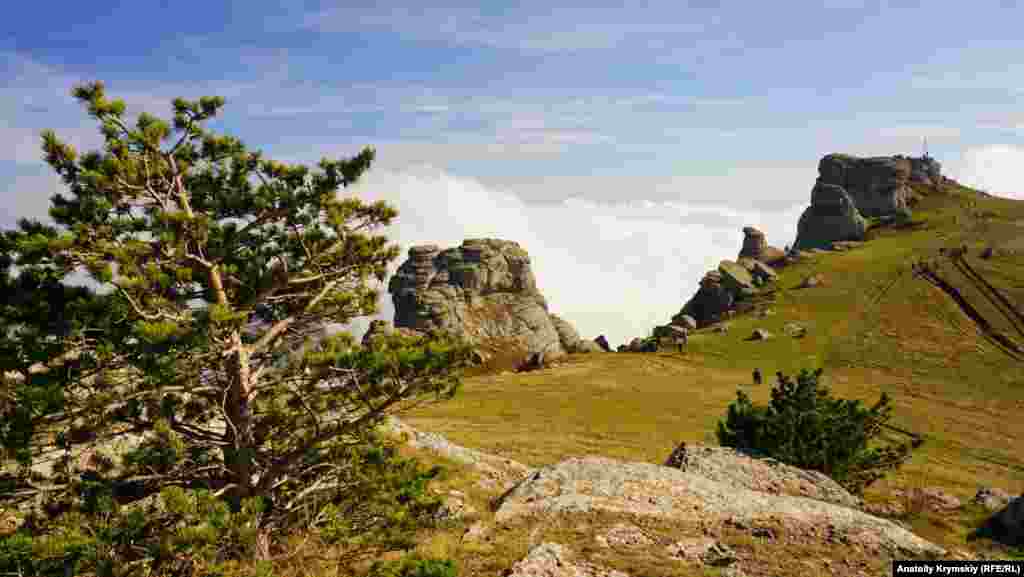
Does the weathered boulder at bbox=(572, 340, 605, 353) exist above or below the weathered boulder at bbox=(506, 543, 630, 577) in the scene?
below

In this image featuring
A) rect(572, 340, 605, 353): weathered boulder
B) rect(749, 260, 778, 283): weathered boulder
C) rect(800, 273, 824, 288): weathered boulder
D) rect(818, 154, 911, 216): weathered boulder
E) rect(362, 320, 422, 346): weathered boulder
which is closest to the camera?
rect(362, 320, 422, 346): weathered boulder

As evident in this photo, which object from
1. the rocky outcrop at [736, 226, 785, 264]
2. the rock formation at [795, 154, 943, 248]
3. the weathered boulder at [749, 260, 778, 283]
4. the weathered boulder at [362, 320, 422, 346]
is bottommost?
the weathered boulder at [362, 320, 422, 346]

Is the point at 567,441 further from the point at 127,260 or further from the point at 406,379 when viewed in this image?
the point at 127,260

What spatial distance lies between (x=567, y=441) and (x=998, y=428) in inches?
1973

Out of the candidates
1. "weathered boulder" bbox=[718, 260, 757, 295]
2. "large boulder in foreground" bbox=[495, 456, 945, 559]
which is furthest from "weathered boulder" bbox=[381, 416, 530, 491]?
"weathered boulder" bbox=[718, 260, 757, 295]

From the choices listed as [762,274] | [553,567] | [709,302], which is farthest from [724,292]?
[553,567]

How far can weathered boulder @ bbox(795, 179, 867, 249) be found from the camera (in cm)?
17700

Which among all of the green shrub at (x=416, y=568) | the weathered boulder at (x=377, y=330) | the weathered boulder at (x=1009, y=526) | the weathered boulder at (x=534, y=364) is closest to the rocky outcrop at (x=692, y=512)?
the green shrub at (x=416, y=568)

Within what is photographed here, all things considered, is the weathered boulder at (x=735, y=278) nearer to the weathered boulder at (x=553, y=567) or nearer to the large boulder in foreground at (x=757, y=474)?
the large boulder in foreground at (x=757, y=474)

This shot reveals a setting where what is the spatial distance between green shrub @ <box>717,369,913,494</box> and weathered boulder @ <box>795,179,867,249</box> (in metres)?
163

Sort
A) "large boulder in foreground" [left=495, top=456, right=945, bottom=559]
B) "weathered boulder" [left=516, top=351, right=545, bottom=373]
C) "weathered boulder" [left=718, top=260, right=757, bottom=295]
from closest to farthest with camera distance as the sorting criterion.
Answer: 1. "large boulder in foreground" [left=495, top=456, right=945, bottom=559]
2. "weathered boulder" [left=516, top=351, right=545, bottom=373]
3. "weathered boulder" [left=718, top=260, right=757, bottom=295]

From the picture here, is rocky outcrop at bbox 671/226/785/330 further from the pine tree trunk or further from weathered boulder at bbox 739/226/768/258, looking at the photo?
the pine tree trunk

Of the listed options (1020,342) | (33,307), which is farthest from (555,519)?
(1020,342)

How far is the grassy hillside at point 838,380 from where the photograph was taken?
46.8 meters
